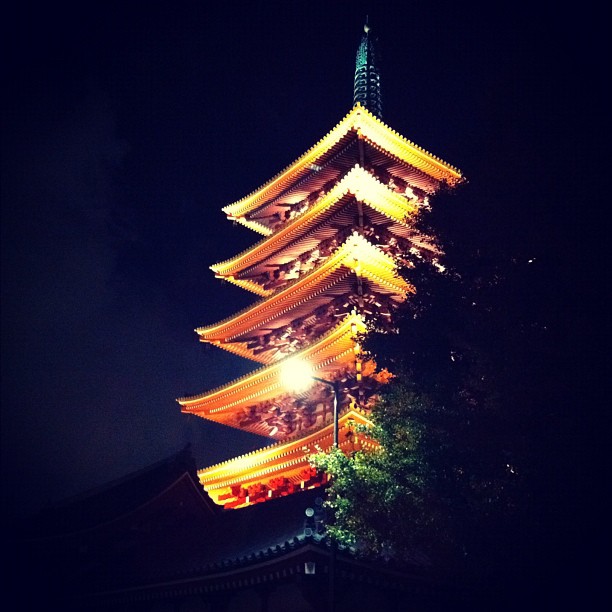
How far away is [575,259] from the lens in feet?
21.5

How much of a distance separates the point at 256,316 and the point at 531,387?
37.0 ft

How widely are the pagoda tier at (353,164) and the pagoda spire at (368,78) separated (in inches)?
255

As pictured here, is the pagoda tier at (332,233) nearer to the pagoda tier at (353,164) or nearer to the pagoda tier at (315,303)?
the pagoda tier at (315,303)

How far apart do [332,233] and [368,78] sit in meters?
10.5

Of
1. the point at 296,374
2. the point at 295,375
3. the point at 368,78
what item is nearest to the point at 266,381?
the point at 295,375

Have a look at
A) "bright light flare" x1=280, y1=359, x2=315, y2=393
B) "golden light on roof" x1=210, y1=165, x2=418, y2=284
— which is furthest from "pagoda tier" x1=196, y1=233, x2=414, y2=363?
"golden light on roof" x1=210, y1=165, x2=418, y2=284

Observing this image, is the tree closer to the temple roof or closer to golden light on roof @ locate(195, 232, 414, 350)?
the temple roof

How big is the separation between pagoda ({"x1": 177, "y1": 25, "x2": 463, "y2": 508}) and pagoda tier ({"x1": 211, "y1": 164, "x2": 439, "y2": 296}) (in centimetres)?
4

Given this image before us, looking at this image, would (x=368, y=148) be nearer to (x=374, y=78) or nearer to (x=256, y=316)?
(x=256, y=316)

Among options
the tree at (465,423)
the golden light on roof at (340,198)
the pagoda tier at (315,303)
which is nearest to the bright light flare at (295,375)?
the pagoda tier at (315,303)

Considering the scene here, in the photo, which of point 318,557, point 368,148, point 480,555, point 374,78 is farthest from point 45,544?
point 374,78

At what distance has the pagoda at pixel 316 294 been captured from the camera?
1366cm

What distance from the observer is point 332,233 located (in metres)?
16.8

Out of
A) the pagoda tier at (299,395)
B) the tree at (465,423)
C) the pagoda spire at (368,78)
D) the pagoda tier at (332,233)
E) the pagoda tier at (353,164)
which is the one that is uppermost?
the pagoda spire at (368,78)
